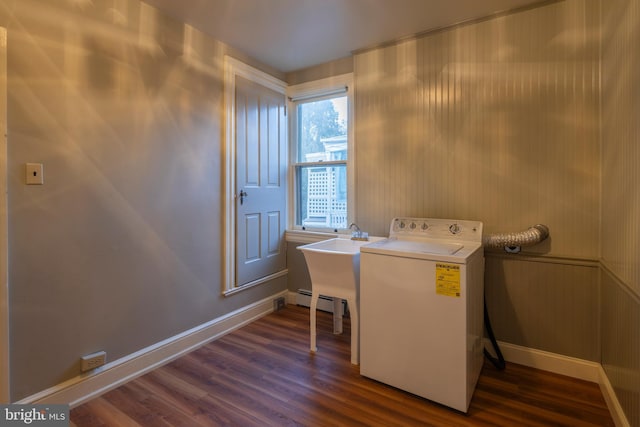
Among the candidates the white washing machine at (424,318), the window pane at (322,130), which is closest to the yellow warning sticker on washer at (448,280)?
the white washing machine at (424,318)

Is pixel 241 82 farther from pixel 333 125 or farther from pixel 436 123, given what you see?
pixel 436 123

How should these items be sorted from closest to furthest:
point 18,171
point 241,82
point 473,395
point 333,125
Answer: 1. point 18,171
2. point 473,395
3. point 241,82
4. point 333,125

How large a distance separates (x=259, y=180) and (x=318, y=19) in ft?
4.82

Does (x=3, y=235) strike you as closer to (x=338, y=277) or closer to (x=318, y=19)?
(x=338, y=277)

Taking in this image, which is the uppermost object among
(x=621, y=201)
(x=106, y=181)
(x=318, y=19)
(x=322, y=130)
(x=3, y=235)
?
(x=318, y=19)

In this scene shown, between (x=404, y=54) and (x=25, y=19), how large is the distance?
2.48 metres

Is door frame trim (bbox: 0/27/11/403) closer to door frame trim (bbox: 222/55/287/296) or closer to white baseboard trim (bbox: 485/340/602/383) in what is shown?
door frame trim (bbox: 222/55/287/296)

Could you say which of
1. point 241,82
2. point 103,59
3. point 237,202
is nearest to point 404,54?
point 241,82

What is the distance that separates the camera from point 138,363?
2.10 meters

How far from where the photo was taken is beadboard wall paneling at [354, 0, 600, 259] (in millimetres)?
2035

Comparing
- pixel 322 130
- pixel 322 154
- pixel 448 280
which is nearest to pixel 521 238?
pixel 448 280

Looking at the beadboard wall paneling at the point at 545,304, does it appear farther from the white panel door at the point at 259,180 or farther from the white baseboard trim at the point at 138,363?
the white baseboard trim at the point at 138,363

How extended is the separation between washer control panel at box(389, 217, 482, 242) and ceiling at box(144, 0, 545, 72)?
59.1 inches

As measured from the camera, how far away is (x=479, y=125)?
2336 millimetres
